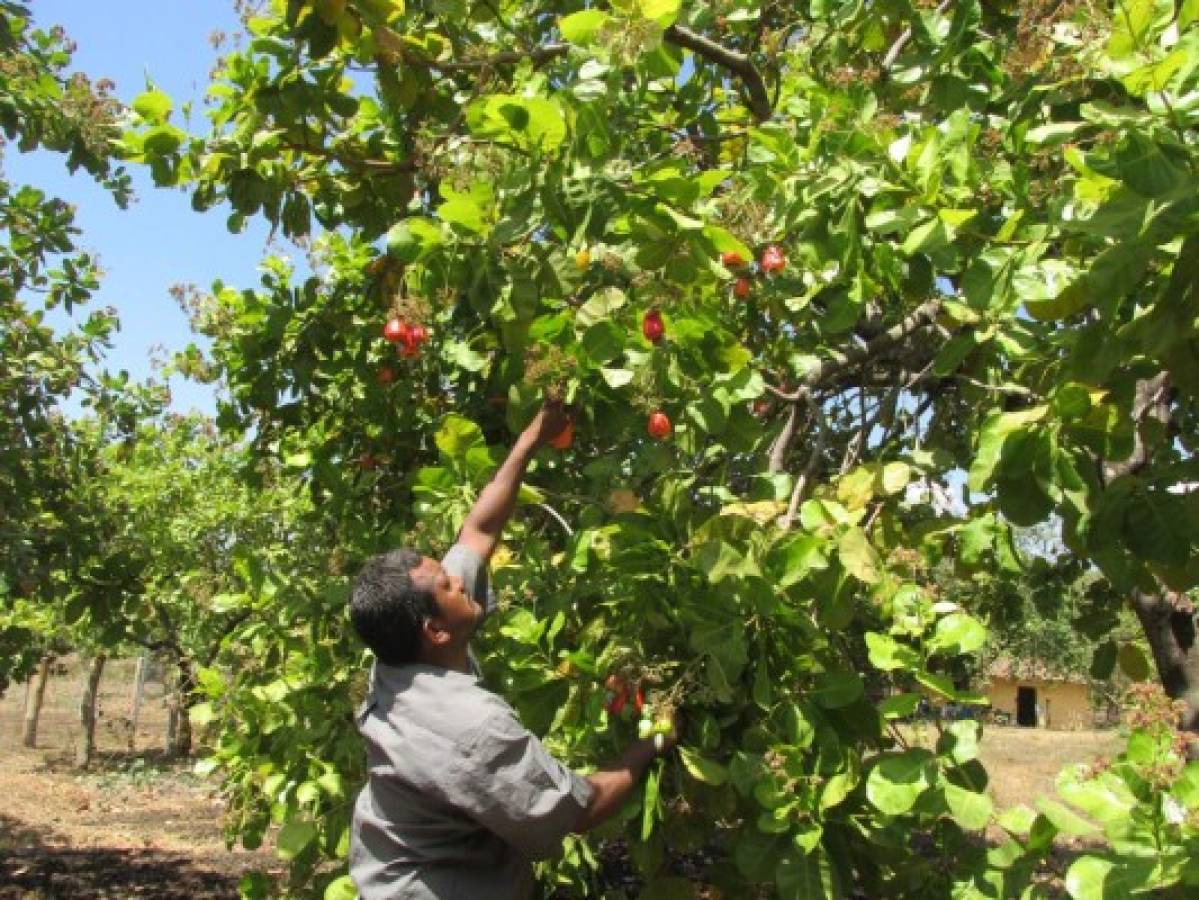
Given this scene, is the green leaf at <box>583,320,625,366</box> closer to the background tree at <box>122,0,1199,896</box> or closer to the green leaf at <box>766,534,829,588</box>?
the background tree at <box>122,0,1199,896</box>

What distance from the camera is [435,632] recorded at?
2.49 metres

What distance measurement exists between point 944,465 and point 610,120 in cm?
121

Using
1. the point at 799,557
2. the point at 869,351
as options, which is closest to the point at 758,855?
the point at 799,557

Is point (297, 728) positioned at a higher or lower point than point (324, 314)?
lower

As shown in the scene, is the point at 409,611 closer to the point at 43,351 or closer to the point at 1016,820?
the point at 1016,820

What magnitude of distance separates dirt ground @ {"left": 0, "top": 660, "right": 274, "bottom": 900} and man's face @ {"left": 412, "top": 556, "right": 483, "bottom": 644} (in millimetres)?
4344

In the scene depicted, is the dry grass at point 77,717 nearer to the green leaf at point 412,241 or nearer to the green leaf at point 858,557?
the green leaf at point 412,241

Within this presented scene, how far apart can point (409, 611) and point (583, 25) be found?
4.41 ft

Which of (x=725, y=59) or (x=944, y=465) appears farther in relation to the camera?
(x=725, y=59)

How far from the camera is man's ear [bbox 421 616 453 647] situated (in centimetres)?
247

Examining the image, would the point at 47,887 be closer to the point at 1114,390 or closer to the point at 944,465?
the point at 944,465

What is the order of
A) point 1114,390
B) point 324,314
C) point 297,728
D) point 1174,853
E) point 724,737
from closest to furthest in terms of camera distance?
point 1174,853
point 1114,390
point 724,737
point 297,728
point 324,314

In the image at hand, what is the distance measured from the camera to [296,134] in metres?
3.77

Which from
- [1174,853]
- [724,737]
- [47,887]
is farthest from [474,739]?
[47,887]
